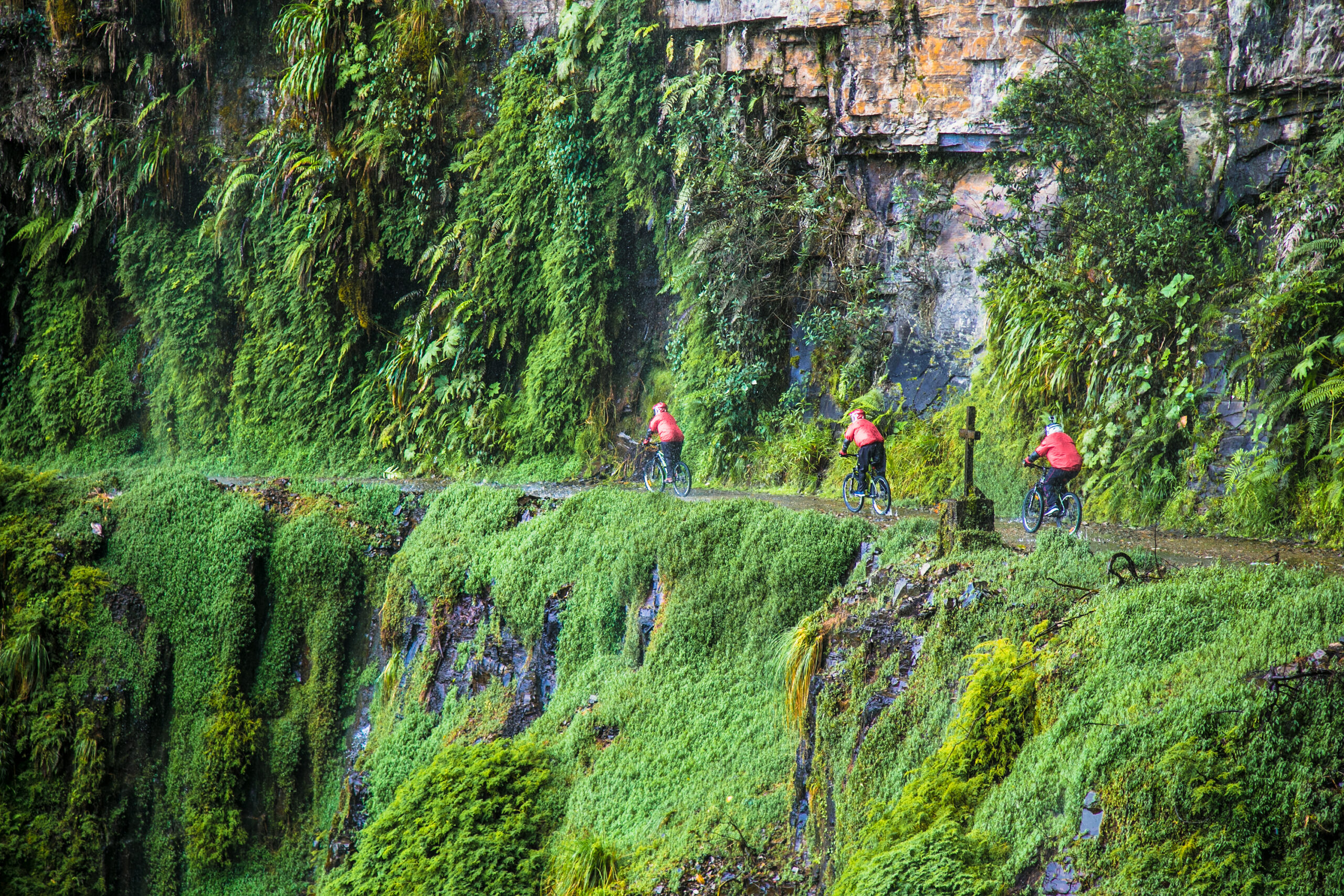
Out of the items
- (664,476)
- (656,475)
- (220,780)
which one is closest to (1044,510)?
(664,476)

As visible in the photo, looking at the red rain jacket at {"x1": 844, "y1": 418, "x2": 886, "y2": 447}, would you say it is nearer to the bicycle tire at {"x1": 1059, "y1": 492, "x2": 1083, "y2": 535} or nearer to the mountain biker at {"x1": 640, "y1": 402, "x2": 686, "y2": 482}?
the bicycle tire at {"x1": 1059, "y1": 492, "x2": 1083, "y2": 535}

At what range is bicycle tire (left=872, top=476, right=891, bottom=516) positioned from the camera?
11.2 meters

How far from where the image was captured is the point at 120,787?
14.4m

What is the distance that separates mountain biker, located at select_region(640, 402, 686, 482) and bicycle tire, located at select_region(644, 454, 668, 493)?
0.83 feet

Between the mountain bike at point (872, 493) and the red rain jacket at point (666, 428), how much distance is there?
231 cm

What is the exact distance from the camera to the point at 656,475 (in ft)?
44.5

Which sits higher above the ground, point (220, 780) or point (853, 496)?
point (853, 496)

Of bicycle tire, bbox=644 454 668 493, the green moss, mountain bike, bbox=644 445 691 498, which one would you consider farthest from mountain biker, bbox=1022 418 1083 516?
the green moss

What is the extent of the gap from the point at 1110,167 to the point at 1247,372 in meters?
3.23

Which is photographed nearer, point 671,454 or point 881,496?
point 881,496

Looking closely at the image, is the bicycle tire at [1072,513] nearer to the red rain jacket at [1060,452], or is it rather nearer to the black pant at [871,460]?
the red rain jacket at [1060,452]

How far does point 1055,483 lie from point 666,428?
4.80m

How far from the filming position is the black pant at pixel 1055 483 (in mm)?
9750

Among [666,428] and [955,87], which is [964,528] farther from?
[955,87]
